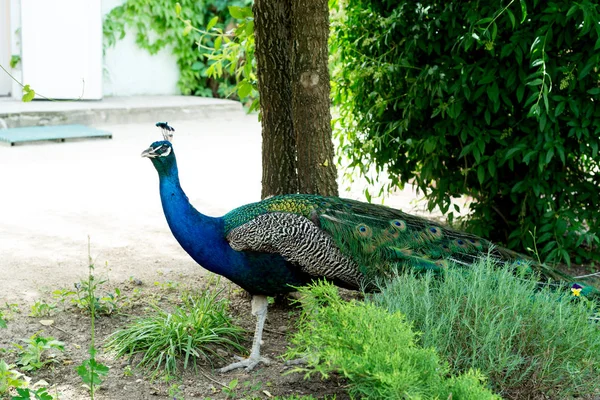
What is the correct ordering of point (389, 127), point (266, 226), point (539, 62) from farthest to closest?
point (389, 127) → point (539, 62) → point (266, 226)

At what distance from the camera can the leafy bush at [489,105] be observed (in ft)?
16.3

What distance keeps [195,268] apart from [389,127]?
182 cm

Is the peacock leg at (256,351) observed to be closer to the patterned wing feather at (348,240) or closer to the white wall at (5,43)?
the patterned wing feather at (348,240)

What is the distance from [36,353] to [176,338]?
693 mm

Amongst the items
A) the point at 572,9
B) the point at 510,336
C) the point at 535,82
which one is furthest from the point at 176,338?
the point at 572,9

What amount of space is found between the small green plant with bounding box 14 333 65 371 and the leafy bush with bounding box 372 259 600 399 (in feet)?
5.55

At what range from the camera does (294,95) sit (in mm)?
4832

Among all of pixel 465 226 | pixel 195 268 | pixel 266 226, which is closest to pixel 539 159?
pixel 465 226

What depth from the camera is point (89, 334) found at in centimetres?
423

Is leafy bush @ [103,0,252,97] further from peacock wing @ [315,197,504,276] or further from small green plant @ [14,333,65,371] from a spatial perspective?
small green plant @ [14,333,65,371]

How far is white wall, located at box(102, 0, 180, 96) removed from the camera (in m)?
13.2

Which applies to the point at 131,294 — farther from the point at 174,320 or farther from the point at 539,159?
the point at 539,159

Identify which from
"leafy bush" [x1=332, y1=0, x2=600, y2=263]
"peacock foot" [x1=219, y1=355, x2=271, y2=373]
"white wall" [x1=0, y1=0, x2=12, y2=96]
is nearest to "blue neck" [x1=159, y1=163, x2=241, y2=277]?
"peacock foot" [x1=219, y1=355, x2=271, y2=373]

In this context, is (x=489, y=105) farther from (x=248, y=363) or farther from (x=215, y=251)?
(x=248, y=363)
